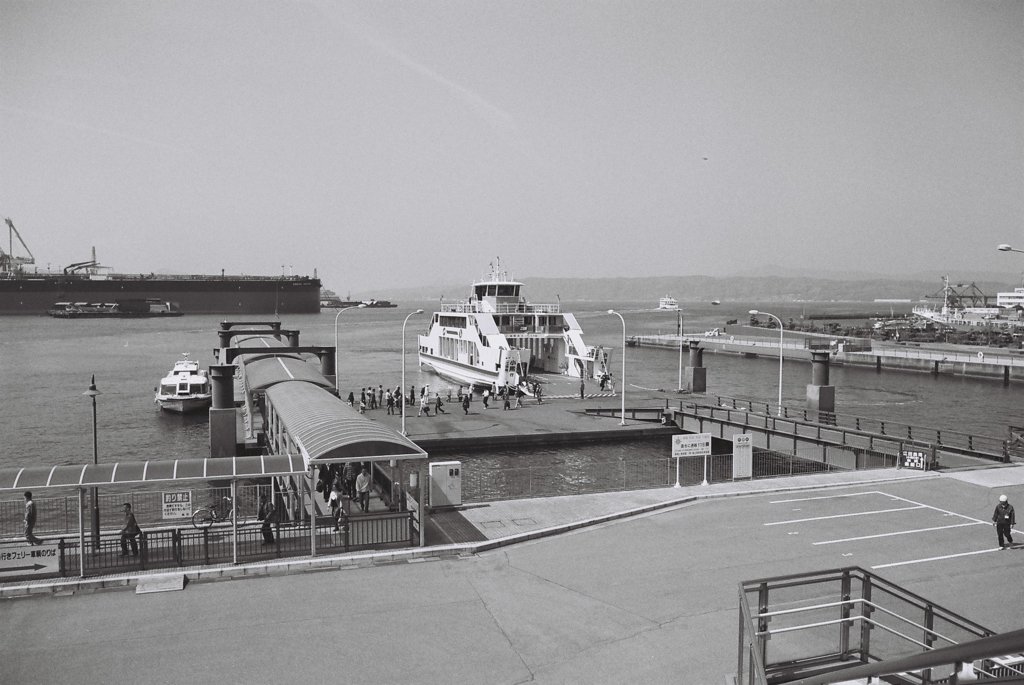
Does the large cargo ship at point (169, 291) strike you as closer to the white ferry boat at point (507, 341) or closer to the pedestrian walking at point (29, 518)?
the white ferry boat at point (507, 341)

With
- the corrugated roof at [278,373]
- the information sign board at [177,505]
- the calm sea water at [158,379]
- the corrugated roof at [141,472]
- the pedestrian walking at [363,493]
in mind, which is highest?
the corrugated roof at [278,373]

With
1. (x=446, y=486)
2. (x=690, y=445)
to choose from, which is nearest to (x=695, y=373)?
(x=690, y=445)

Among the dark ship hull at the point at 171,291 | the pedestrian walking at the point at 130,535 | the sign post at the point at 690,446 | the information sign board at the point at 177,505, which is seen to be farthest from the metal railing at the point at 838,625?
the dark ship hull at the point at 171,291

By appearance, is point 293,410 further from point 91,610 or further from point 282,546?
point 91,610

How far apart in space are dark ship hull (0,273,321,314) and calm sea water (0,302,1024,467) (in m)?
65.7

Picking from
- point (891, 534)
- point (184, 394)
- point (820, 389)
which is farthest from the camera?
point (184, 394)

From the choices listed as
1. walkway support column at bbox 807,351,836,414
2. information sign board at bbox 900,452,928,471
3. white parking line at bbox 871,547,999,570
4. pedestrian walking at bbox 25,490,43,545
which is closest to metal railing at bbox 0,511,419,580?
pedestrian walking at bbox 25,490,43,545

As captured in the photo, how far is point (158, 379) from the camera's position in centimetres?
6812

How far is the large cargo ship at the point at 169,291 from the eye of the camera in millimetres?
182125

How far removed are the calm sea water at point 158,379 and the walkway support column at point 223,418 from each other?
754 centimetres

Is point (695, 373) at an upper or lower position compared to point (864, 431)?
upper

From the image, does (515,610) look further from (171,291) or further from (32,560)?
(171,291)

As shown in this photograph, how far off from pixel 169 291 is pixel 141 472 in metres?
193

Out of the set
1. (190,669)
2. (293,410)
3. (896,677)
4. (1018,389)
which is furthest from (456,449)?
(1018,389)
